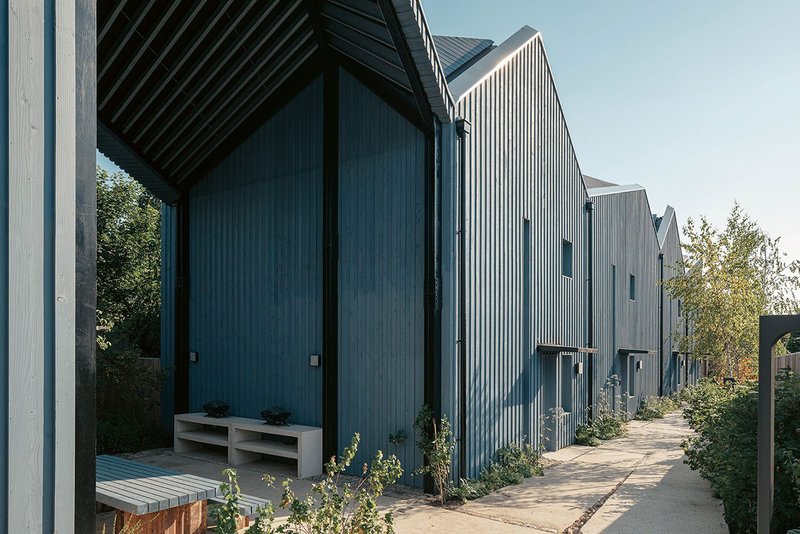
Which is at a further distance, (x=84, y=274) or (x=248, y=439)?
(x=248, y=439)

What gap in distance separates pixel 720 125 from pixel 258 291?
9335mm

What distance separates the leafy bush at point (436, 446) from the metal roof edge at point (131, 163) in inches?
243

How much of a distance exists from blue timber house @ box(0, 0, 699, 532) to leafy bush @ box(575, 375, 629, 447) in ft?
1.24

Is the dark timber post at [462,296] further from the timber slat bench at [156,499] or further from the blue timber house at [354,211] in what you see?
the timber slat bench at [156,499]

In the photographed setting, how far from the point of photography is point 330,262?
28.9ft

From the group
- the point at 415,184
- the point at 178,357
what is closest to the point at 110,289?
the point at 178,357

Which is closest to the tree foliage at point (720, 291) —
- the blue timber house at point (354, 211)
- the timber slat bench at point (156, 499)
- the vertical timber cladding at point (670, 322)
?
the blue timber house at point (354, 211)

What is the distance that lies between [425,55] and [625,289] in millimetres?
10431

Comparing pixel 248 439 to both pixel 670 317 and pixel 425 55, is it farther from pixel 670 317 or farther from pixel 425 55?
pixel 670 317

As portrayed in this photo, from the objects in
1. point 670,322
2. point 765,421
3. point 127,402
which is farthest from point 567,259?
point 670,322

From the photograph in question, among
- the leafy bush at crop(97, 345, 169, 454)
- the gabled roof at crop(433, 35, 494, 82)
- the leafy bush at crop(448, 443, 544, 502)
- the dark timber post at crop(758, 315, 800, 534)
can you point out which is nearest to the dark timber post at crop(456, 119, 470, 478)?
the leafy bush at crop(448, 443, 544, 502)

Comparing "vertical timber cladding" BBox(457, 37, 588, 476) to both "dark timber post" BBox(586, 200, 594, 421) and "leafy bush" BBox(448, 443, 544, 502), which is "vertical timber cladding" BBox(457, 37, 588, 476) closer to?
"leafy bush" BBox(448, 443, 544, 502)

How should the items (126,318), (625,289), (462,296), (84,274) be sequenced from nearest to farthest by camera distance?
(84,274)
(462,296)
(126,318)
(625,289)

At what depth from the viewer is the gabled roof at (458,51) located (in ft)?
31.2
